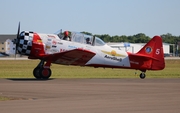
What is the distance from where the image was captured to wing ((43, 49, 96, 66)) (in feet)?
68.6

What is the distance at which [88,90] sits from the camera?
15.6 m

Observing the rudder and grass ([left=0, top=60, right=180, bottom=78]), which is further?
grass ([left=0, top=60, right=180, bottom=78])

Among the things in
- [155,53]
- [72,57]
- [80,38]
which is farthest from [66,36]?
[155,53]

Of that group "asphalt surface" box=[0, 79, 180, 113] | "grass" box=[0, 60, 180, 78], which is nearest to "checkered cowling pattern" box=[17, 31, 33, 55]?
"grass" box=[0, 60, 180, 78]

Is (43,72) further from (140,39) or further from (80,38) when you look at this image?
(140,39)

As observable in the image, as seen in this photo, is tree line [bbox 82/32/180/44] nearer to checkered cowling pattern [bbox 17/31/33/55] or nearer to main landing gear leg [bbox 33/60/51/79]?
main landing gear leg [bbox 33/60/51/79]

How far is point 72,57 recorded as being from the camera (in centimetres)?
2150

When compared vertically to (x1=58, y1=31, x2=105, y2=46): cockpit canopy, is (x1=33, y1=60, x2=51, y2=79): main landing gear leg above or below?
below

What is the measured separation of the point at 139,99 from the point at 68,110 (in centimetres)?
304

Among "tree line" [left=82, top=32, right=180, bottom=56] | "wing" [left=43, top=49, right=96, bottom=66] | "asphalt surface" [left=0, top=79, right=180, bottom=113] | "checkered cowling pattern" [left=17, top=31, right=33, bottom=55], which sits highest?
"tree line" [left=82, top=32, right=180, bottom=56]

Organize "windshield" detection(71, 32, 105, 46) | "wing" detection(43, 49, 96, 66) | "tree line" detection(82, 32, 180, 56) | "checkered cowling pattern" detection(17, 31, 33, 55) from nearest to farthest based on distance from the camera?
1. "wing" detection(43, 49, 96, 66)
2. "checkered cowling pattern" detection(17, 31, 33, 55)
3. "windshield" detection(71, 32, 105, 46)
4. "tree line" detection(82, 32, 180, 56)

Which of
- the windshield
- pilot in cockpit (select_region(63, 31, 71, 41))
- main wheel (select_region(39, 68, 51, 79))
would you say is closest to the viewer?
main wheel (select_region(39, 68, 51, 79))

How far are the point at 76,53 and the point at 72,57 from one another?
2.12 feet

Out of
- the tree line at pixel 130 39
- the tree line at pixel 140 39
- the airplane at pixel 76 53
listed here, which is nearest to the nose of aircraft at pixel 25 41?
the airplane at pixel 76 53
